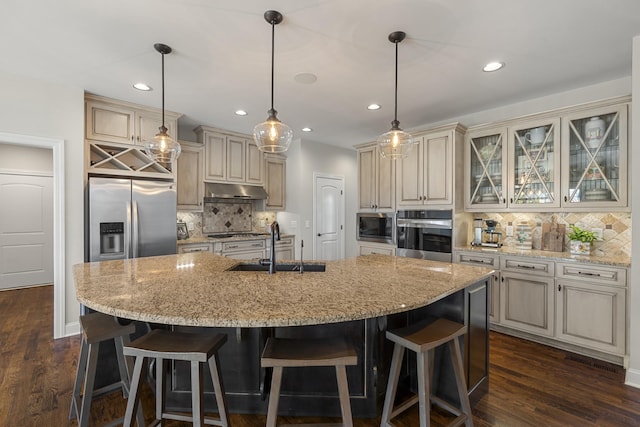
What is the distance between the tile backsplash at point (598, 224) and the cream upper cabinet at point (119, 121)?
4.59 meters

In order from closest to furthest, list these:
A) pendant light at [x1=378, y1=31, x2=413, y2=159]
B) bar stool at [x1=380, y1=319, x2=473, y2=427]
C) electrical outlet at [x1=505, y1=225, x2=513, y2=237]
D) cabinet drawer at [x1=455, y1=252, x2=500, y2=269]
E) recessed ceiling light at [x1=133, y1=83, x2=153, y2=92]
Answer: bar stool at [x1=380, y1=319, x2=473, y2=427] → pendant light at [x1=378, y1=31, x2=413, y2=159] → recessed ceiling light at [x1=133, y1=83, x2=153, y2=92] → cabinet drawer at [x1=455, y1=252, x2=500, y2=269] → electrical outlet at [x1=505, y1=225, x2=513, y2=237]

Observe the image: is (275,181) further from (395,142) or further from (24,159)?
(24,159)

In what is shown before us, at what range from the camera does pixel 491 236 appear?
11.8ft

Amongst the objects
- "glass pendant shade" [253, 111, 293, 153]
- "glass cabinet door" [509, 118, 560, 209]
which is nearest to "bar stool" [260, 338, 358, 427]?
"glass pendant shade" [253, 111, 293, 153]

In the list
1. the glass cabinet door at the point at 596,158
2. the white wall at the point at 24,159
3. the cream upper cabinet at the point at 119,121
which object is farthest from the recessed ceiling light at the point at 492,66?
the white wall at the point at 24,159

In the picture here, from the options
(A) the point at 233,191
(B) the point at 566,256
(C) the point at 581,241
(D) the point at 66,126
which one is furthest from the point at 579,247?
(D) the point at 66,126

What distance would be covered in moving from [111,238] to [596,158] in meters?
5.10

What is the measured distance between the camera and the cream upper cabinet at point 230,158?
4492 millimetres

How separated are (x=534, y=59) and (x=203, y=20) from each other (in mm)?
2645

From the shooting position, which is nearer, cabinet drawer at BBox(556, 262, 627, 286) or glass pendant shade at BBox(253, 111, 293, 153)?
glass pendant shade at BBox(253, 111, 293, 153)

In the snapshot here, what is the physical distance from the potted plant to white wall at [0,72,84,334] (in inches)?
202

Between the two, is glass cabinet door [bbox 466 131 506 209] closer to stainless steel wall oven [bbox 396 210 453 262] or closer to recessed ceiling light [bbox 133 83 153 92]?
stainless steel wall oven [bbox 396 210 453 262]

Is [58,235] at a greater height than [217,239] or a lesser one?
greater

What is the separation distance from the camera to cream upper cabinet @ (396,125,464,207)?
3674 mm
